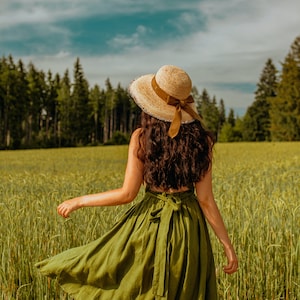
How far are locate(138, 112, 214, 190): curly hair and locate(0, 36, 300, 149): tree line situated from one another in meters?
40.2

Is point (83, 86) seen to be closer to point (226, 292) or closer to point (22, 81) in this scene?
point (22, 81)

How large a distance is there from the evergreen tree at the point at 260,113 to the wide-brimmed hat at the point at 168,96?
6424 centimetres

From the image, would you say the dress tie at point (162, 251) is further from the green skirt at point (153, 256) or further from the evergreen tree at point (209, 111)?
the evergreen tree at point (209, 111)

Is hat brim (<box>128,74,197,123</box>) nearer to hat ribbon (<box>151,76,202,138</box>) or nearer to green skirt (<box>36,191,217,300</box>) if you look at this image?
hat ribbon (<box>151,76,202,138</box>)

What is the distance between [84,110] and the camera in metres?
66.1

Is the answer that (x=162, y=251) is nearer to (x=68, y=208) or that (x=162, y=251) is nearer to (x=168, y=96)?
(x=68, y=208)

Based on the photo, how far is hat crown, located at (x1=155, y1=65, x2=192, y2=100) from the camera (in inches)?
97.7

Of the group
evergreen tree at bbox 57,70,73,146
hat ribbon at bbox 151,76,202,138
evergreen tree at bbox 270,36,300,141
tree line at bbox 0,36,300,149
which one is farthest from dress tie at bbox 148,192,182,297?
evergreen tree at bbox 57,70,73,146

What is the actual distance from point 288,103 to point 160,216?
55650mm

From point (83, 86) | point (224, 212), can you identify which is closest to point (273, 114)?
point (83, 86)

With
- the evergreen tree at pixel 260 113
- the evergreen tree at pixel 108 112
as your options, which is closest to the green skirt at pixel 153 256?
the evergreen tree at pixel 260 113

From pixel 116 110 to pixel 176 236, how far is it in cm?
7825

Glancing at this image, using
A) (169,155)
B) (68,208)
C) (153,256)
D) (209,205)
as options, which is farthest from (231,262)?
(68,208)

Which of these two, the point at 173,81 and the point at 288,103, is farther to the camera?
the point at 288,103
